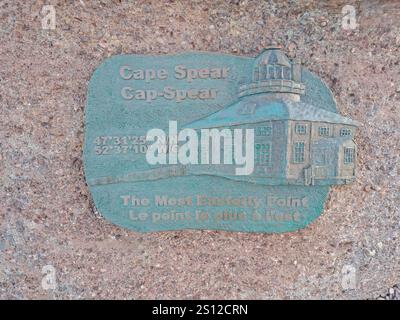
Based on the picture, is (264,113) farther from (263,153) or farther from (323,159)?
(323,159)

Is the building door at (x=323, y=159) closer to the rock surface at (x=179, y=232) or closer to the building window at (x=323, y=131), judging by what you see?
the building window at (x=323, y=131)

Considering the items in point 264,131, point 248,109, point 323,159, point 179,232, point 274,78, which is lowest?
point 179,232

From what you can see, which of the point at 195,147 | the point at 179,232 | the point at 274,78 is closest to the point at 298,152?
the point at 274,78

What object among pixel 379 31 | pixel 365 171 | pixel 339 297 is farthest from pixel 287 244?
pixel 379 31

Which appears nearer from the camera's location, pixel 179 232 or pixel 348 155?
pixel 348 155

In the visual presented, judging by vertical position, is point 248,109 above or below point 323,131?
above

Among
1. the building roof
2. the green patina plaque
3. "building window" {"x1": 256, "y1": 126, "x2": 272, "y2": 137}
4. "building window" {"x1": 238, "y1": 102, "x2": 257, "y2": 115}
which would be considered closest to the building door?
the green patina plaque
